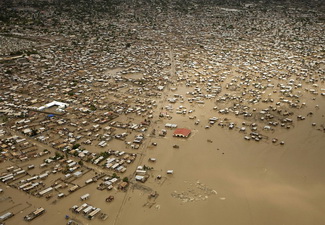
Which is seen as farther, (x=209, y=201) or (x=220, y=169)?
(x=220, y=169)

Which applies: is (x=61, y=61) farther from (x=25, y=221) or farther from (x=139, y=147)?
(x=25, y=221)

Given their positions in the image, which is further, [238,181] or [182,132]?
[182,132]

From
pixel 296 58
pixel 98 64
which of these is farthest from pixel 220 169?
pixel 296 58

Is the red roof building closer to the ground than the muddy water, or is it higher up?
higher up

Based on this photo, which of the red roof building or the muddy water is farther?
the red roof building

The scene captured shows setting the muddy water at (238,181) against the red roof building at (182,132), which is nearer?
the muddy water at (238,181)

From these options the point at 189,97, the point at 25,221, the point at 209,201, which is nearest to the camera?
the point at 25,221

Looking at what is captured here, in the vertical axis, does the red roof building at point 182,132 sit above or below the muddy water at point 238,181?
above

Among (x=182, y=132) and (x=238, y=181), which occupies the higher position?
(x=182, y=132)
